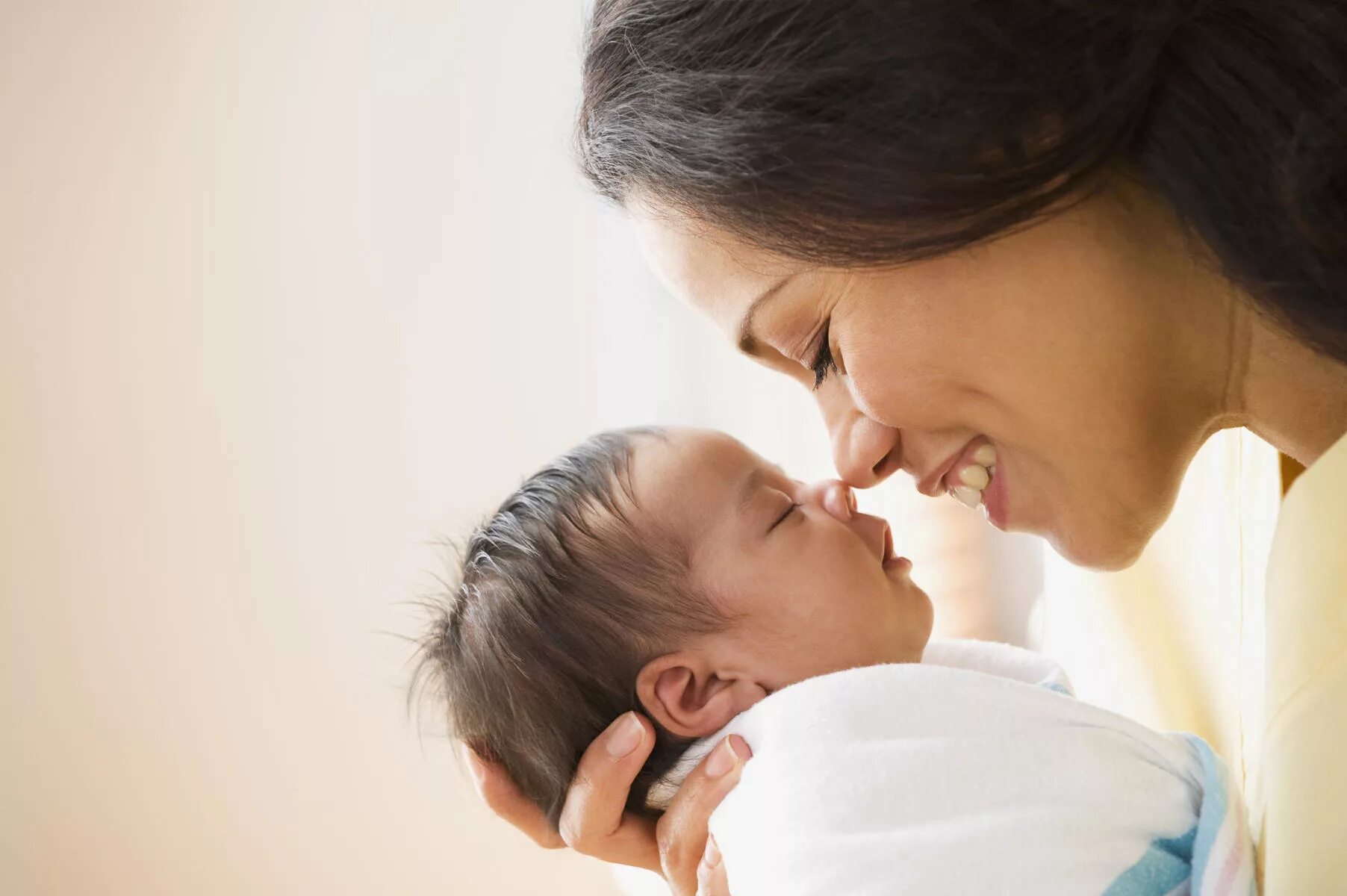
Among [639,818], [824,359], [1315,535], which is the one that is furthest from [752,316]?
[639,818]

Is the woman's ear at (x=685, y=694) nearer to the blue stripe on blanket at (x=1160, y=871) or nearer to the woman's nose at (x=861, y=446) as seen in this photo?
the woman's nose at (x=861, y=446)

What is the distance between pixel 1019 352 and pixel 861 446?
192 millimetres

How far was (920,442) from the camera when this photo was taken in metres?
1.04

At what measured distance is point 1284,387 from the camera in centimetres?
90

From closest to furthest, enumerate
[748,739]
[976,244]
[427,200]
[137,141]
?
1. [976,244]
2. [748,739]
3. [137,141]
4. [427,200]

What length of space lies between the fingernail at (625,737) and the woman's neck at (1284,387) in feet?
1.93

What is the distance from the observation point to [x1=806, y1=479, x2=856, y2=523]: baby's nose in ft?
4.06

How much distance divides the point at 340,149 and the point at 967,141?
5.26ft

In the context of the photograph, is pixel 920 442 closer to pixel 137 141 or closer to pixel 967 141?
pixel 967 141

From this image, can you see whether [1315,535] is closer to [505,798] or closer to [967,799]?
[967,799]

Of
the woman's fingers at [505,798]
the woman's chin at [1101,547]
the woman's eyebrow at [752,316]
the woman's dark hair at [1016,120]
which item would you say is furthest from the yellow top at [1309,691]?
the woman's fingers at [505,798]

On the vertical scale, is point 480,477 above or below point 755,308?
below

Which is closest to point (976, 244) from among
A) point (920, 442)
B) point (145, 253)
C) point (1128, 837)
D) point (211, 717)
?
point (920, 442)

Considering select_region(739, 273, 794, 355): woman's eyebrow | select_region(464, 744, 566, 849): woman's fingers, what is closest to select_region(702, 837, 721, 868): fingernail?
select_region(464, 744, 566, 849): woman's fingers
